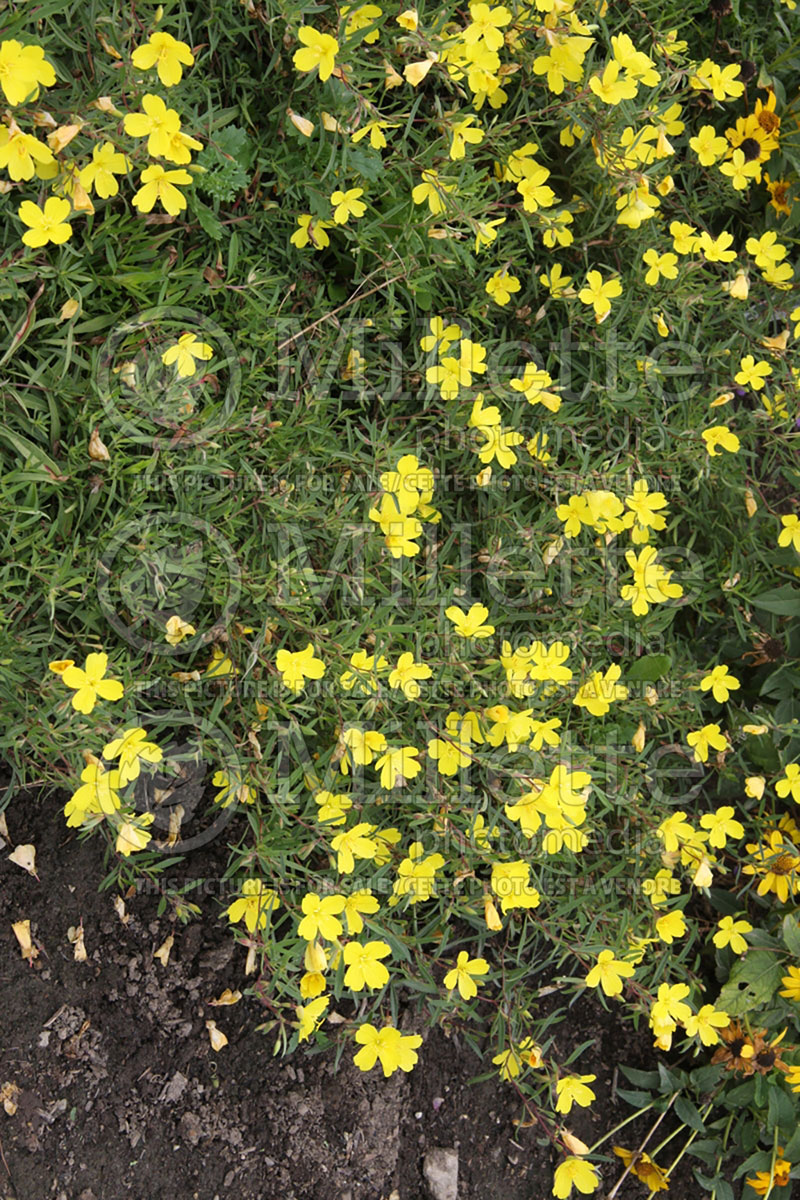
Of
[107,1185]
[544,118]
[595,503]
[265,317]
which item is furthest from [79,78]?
[107,1185]

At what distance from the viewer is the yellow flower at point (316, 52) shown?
1.82m

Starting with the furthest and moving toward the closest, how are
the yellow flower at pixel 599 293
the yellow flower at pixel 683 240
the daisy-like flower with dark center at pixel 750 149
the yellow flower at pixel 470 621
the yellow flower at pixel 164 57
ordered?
the daisy-like flower with dark center at pixel 750 149 → the yellow flower at pixel 683 240 → the yellow flower at pixel 599 293 → the yellow flower at pixel 470 621 → the yellow flower at pixel 164 57

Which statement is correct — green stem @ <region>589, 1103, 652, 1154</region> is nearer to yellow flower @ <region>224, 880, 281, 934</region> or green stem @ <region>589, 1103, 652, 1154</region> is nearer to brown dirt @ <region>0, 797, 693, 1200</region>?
brown dirt @ <region>0, 797, 693, 1200</region>

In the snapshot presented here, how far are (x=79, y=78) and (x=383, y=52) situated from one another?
66 cm

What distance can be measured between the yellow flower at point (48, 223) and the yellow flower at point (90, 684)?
30.7 inches

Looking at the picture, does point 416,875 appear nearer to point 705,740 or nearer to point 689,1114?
point 705,740

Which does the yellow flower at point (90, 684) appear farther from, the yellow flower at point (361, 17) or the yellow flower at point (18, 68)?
the yellow flower at point (361, 17)

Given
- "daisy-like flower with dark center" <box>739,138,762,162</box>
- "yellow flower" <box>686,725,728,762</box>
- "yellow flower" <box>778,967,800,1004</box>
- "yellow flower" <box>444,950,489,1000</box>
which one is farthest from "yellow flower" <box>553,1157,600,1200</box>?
Answer: "daisy-like flower with dark center" <box>739,138,762,162</box>

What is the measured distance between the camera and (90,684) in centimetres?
182

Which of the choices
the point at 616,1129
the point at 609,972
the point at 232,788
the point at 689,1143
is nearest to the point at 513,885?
the point at 609,972

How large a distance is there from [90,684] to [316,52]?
130cm

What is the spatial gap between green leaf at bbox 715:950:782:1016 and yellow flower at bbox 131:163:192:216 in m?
2.36

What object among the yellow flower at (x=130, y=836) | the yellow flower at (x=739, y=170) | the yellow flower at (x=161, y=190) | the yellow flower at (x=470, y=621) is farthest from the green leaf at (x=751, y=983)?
the yellow flower at (x=161, y=190)

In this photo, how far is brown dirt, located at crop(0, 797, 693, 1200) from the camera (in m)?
2.33
